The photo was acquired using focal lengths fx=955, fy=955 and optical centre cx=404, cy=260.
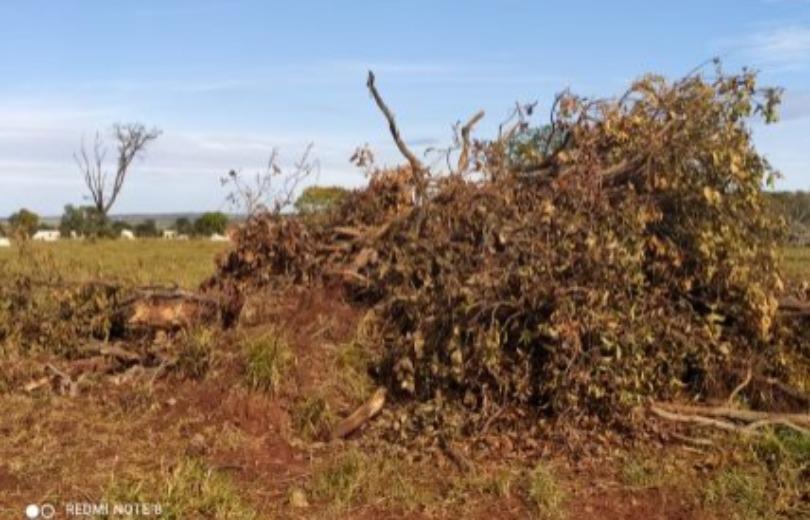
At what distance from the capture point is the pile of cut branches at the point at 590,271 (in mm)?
5305

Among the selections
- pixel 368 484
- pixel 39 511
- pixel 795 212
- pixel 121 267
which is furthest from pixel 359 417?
pixel 121 267

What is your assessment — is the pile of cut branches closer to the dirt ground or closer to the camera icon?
the dirt ground

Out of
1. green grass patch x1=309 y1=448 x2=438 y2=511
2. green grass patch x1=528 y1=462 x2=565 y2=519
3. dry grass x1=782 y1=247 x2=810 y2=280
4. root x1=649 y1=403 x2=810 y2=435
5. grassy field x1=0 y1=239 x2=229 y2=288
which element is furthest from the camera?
grassy field x1=0 y1=239 x2=229 y2=288

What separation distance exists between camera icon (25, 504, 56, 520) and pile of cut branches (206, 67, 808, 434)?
2056mm

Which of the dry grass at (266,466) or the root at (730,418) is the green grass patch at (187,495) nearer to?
the dry grass at (266,466)

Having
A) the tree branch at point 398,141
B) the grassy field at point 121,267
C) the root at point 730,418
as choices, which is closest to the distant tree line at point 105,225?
the grassy field at point 121,267

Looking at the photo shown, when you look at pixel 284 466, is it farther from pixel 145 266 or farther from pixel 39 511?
pixel 145 266

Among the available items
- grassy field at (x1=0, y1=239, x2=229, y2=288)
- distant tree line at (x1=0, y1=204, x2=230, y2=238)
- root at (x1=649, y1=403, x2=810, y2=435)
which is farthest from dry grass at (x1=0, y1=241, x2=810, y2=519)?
distant tree line at (x1=0, y1=204, x2=230, y2=238)

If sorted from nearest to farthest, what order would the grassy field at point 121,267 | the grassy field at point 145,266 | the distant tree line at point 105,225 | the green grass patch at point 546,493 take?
the green grass patch at point 546,493
the grassy field at point 145,266
the grassy field at point 121,267
the distant tree line at point 105,225

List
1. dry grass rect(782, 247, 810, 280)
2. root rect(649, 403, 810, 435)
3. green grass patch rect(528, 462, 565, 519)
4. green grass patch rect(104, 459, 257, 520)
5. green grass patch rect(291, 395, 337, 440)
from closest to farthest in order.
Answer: green grass patch rect(104, 459, 257, 520), green grass patch rect(528, 462, 565, 519), root rect(649, 403, 810, 435), green grass patch rect(291, 395, 337, 440), dry grass rect(782, 247, 810, 280)

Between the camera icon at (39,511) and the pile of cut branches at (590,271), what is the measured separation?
2056 millimetres

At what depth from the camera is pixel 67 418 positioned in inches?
216

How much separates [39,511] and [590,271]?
3.12 meters

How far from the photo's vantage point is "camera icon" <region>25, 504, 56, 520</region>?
13.7ft
